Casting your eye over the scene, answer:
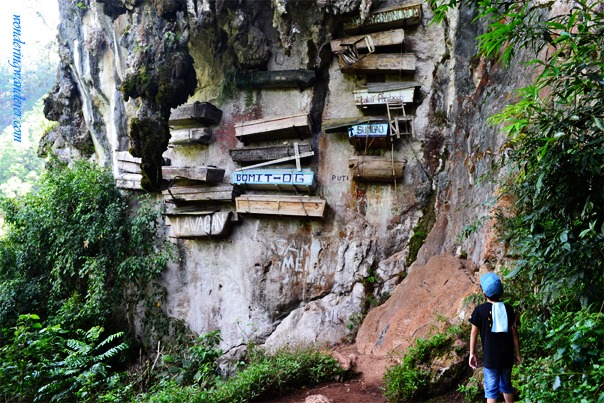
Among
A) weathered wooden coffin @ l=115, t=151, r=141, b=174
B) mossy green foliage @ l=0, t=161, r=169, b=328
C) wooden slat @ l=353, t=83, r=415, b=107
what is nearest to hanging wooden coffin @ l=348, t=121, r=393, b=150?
wooden slat @ l=353, t=83, r=415, b=107

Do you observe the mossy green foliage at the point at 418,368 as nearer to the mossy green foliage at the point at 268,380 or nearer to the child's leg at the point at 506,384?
the mossy green foliage at the point at 268,380

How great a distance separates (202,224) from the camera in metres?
8.91

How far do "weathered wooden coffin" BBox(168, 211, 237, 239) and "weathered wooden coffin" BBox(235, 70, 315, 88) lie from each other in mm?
2571

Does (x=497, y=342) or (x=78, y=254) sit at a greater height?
(x=497, y=342)

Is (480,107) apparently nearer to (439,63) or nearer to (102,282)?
(439,63)

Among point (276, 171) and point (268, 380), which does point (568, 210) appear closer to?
point (268, 380)

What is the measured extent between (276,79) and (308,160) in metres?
1.71

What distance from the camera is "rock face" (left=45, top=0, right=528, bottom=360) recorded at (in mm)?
7305

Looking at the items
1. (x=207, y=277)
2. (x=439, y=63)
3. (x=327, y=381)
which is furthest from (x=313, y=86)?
(x=327, y=381)

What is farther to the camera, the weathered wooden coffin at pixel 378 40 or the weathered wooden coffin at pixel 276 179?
the weathered wooden coffin at pixel 276 179

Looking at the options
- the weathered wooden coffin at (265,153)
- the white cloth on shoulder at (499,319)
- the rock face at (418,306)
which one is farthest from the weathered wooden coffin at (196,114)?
the white cloth on shoulder at (499,319)

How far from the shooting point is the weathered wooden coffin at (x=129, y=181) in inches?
394

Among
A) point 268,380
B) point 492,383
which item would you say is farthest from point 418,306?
point 492,383

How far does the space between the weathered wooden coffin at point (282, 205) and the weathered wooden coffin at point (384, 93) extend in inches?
75.4
